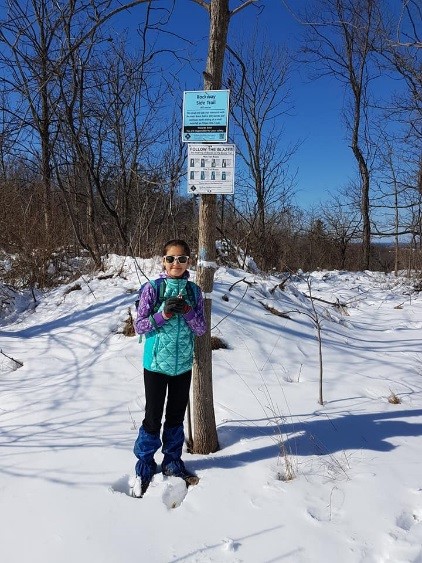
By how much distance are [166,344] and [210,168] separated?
44.7 inches

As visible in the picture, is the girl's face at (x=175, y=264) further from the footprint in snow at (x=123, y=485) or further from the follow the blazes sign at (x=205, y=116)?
the footprint in snow at (x=123, y=485)

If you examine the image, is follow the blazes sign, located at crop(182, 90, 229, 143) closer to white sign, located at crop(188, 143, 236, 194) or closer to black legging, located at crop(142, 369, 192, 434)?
white sign, located at crop(188, 143, 236, 194)

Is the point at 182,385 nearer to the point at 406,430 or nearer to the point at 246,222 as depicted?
the point at 406,430

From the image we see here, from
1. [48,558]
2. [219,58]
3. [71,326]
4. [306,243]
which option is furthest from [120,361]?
[306,243]

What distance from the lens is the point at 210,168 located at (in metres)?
2.56

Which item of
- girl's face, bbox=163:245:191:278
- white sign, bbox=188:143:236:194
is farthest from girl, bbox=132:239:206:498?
white sign, bbox=188:143:236:194

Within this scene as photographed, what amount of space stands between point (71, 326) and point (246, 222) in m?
6.37

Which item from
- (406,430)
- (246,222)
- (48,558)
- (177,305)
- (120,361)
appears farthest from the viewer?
(246,222)

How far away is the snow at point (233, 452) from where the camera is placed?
1.99m

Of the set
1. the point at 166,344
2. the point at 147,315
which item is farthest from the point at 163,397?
the point at 147,315

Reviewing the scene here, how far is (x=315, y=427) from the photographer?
3178 millimetres

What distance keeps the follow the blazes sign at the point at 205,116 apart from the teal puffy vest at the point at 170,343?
919mm

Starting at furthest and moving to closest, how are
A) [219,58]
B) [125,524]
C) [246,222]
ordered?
1. [246,222]
2. [219,58]
3. [125,524]

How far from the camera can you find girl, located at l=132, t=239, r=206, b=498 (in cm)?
251
